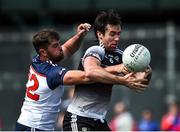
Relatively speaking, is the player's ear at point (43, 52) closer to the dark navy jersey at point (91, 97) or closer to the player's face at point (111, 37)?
the dark navy jersey at point (91, 97)

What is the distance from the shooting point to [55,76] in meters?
9.66

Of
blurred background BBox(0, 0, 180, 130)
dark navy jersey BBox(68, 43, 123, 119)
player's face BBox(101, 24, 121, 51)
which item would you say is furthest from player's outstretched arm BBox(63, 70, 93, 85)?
blurred background BBox(0, 0, 180, 130)

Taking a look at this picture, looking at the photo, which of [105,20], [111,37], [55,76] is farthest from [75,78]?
[105,20]

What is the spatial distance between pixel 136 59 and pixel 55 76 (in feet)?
3.66

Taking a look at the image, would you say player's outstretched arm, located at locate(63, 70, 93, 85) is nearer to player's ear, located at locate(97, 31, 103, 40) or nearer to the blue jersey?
the blue jersey

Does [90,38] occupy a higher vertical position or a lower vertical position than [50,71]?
lower

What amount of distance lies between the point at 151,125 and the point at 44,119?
8.54 metres

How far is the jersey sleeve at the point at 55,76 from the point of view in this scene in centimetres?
960

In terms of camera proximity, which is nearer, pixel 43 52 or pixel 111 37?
pixel 111 37

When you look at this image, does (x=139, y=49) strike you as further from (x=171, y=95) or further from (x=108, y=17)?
(x=171, y=95)

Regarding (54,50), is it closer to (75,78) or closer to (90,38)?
(75,78)

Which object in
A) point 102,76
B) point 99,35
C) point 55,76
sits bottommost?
point 55,76

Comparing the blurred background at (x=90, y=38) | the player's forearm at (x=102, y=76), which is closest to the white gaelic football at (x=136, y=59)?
the player's forearm at (x=102, y=76)

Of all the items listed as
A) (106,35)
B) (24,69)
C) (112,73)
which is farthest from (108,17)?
(24,69)
